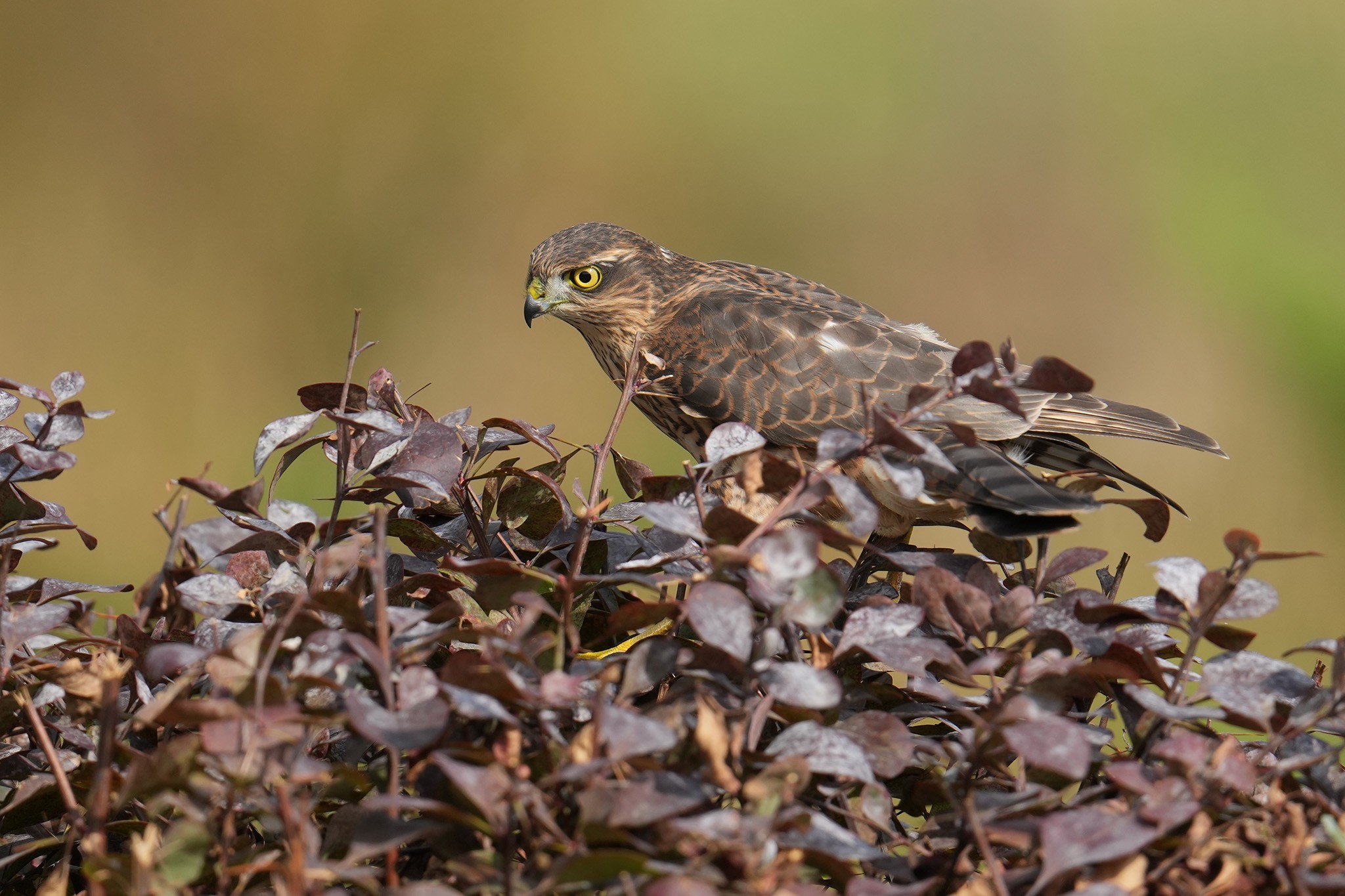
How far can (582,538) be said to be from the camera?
4.30 feet

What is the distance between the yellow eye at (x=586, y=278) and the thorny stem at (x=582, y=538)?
225 centimetres

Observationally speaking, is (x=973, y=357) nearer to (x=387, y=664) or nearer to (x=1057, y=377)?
(x=1057, y=377)

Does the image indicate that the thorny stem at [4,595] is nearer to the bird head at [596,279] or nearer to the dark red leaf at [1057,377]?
the dark red leaf at [1057,377]

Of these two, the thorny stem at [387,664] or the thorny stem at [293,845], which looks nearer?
the thorny stem at [293,845]

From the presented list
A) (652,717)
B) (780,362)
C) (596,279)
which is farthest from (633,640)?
(596,279)

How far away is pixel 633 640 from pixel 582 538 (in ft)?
0.57

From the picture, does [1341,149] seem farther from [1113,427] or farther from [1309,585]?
[1113,427]

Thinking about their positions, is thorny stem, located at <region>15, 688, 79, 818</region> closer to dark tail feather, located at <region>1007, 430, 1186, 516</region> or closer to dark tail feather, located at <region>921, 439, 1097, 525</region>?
dark tail feather, located at <region>921, 439, 1097, 525</region>

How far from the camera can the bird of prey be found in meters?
2.96

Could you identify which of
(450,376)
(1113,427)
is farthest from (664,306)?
(450,376)

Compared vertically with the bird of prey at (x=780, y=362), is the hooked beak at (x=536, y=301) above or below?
above

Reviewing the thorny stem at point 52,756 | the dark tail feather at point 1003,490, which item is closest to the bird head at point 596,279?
the dark tail feather at point 1003,490

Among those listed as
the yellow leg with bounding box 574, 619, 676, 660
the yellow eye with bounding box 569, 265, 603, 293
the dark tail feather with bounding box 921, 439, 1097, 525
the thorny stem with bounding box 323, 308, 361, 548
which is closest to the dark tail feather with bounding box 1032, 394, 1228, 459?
the dark tail feather with bounding box 921, 439, 1097, 525

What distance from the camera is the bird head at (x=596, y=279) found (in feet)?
12.4
